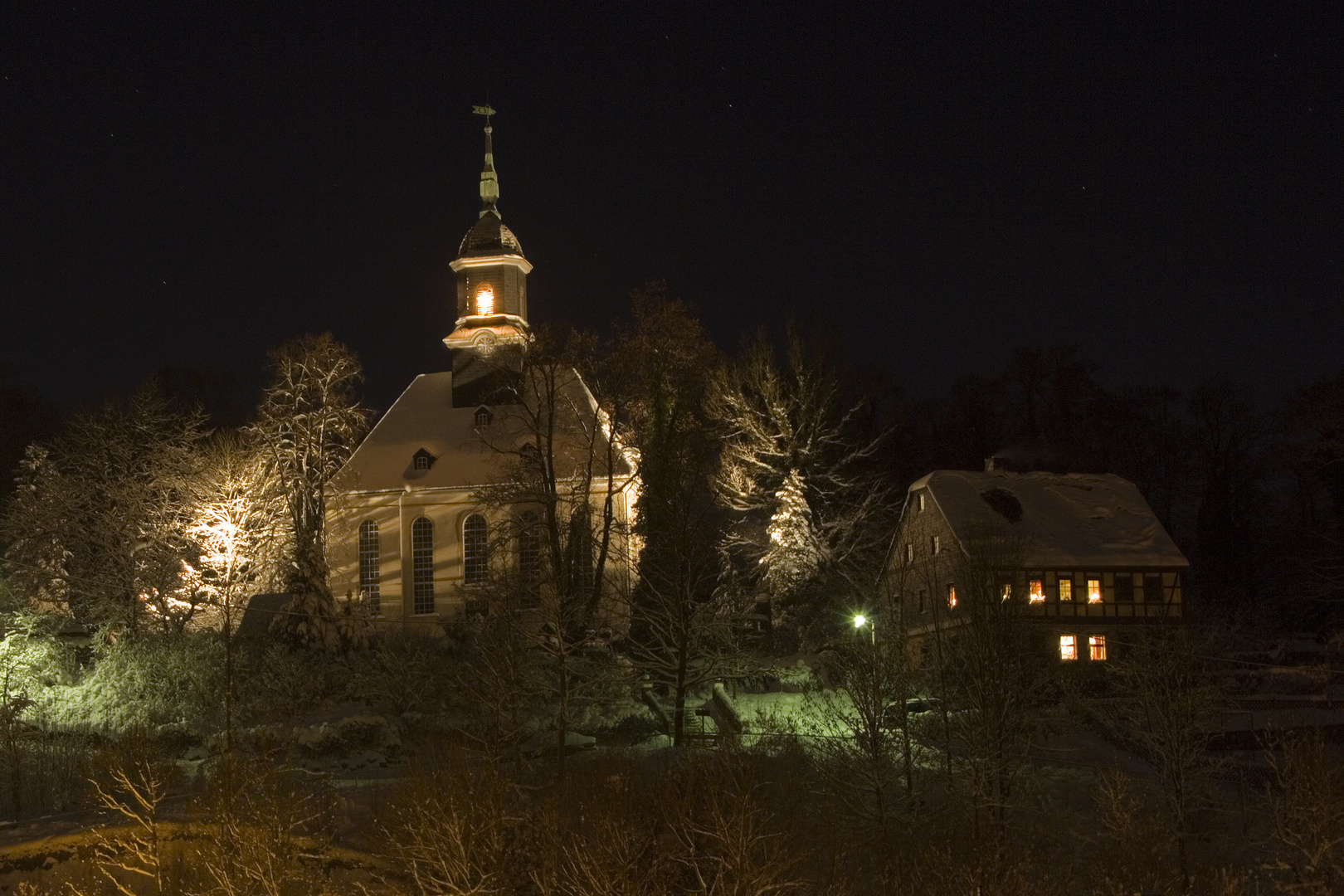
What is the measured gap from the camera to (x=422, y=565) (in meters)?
54.0

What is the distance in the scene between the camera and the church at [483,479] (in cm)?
4672

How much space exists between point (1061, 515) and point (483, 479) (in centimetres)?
2019

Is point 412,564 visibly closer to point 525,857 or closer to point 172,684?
point 172,684

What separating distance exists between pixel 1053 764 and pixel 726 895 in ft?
44.6

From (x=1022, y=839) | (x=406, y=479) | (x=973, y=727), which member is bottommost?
(x=1022, y=839)

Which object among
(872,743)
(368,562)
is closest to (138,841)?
(872,743)

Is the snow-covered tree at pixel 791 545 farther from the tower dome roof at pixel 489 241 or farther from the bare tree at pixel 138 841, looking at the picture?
the bare tree at pixel 138 841

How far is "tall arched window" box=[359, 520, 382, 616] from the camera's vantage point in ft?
176

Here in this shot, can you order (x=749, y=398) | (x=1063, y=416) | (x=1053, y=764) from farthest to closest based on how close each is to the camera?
(x=1063, y=416)
(x=749, y=398)
(x=1053, y=764)

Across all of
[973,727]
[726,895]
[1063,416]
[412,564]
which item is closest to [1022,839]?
[973,727]

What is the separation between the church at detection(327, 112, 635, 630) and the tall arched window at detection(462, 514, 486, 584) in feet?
0.15

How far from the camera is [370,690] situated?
40.1m

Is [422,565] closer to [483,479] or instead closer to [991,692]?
[483,479]

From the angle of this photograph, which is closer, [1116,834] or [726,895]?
[726,895]
